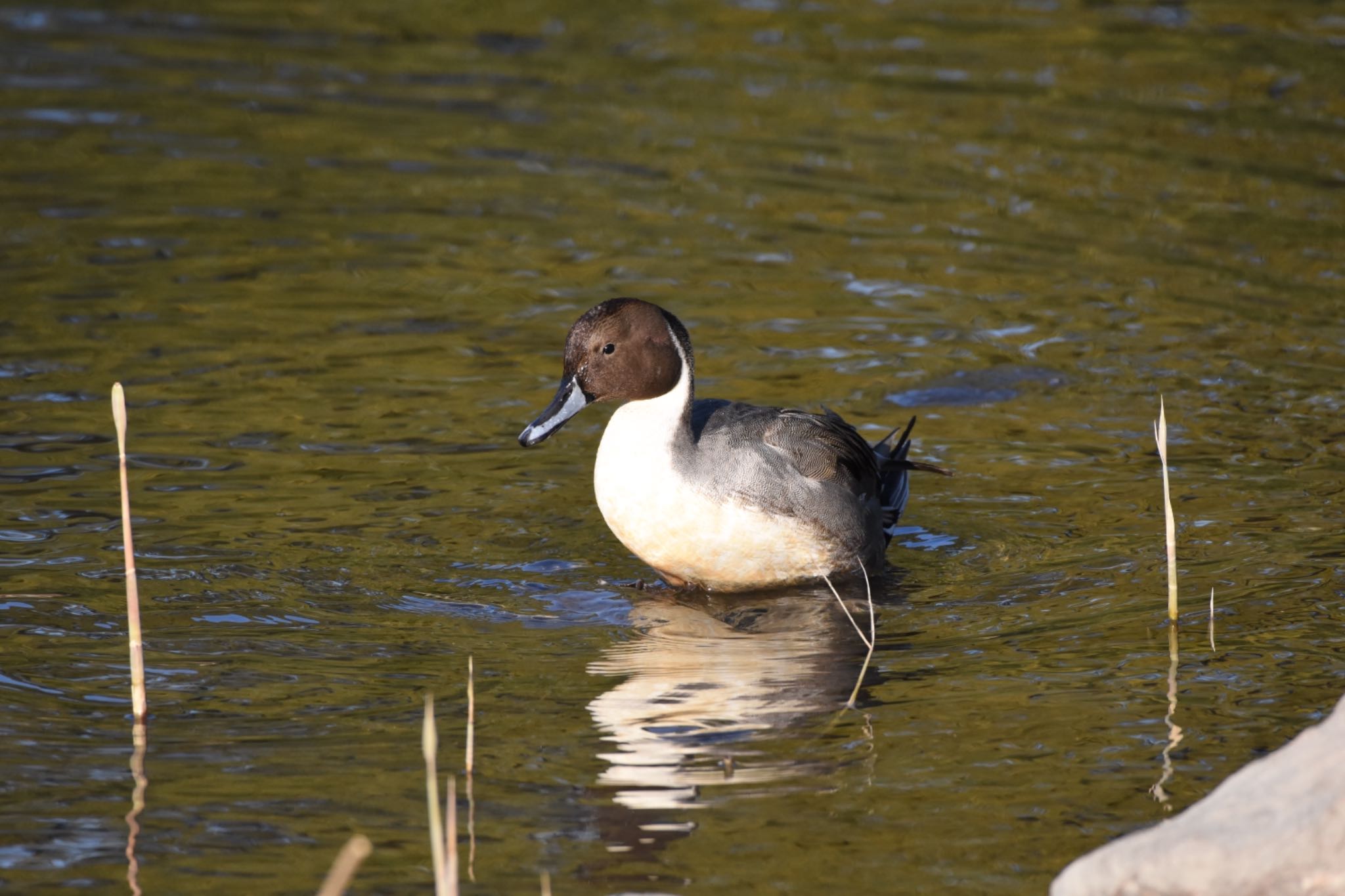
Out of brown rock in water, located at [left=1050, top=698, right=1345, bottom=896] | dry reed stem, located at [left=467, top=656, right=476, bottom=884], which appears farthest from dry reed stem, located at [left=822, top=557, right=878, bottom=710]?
brown rock in water, located at [left=1050, top=698, right=1345, bottom=896]

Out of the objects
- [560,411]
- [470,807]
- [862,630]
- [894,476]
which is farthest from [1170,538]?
[470,807]

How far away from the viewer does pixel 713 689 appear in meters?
5.98

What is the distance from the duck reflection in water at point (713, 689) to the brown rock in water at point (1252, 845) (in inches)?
51.9

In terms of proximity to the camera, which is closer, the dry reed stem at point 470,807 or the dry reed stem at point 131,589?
the dry reed stem at point 470,807

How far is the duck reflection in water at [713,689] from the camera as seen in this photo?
5.27 m

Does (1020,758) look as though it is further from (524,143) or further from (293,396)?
(524,143)

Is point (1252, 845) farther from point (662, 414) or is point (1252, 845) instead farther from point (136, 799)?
point (662, 414)

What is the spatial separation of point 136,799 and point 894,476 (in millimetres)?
3757

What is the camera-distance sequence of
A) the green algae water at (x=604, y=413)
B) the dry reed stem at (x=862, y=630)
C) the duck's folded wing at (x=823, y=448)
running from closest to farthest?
the green algae water at (x=604, y=413), the dry reed stem at (x=862, y=630), the duck's folded wing at (x=823, y=448)

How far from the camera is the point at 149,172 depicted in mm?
11930

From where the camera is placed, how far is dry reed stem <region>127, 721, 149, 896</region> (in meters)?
4.72

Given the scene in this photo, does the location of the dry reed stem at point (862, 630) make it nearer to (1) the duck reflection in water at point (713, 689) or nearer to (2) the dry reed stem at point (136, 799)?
(1) the duck reflection in water at point (713, 689)

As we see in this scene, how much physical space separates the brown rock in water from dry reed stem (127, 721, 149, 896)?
2317 millimetres

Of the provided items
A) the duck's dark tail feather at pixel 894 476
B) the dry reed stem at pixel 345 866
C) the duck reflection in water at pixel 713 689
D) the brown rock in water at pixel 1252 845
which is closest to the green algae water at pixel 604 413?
the duck reflection in water at pixel 713 689
